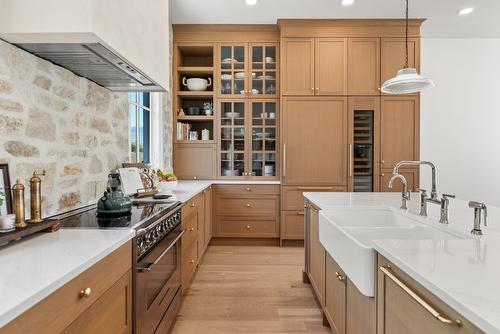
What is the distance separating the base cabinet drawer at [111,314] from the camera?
99 centimetres

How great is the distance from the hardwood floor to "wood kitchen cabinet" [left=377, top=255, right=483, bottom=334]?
1177 millimetres

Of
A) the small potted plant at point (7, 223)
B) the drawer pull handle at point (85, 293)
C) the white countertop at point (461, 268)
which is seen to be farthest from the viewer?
the small potted plant at point (7, 223)

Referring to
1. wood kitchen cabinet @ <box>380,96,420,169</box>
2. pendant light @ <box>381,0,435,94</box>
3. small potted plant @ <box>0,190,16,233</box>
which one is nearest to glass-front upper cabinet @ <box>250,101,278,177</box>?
wood kitchen cabinet @ <box>380,96,420,169</box>

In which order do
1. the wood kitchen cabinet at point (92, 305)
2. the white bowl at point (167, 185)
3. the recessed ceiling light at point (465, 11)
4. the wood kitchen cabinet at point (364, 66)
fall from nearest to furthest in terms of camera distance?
the wood kitchen cabinet at point (92, 305), the white bowl at point (167, 185), the recessed ceiling light at point (465, 11), the wood kitchen cabinet at point (364, 66)

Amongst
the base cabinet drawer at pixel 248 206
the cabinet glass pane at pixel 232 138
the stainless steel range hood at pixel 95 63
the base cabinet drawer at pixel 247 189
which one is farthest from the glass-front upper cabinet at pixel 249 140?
the stainless steel range hood at pixel 95 63

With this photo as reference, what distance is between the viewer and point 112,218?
167cm

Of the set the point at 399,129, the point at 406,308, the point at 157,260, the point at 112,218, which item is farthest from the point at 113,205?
the point at 399,129

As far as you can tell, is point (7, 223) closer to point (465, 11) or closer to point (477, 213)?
point (477, 213)

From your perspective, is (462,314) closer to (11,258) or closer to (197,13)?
(11,258)

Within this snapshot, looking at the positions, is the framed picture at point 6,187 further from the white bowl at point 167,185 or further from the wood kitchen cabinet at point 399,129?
the wood kitchen cabinet at point 399,129

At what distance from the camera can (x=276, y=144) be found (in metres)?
4.38

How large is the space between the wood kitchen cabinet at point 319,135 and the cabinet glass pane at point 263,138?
1.03 ft

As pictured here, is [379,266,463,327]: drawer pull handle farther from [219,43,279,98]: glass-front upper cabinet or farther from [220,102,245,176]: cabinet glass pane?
[219,43,279,98]: glass-front upper cabinet

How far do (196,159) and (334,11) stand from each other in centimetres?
255
